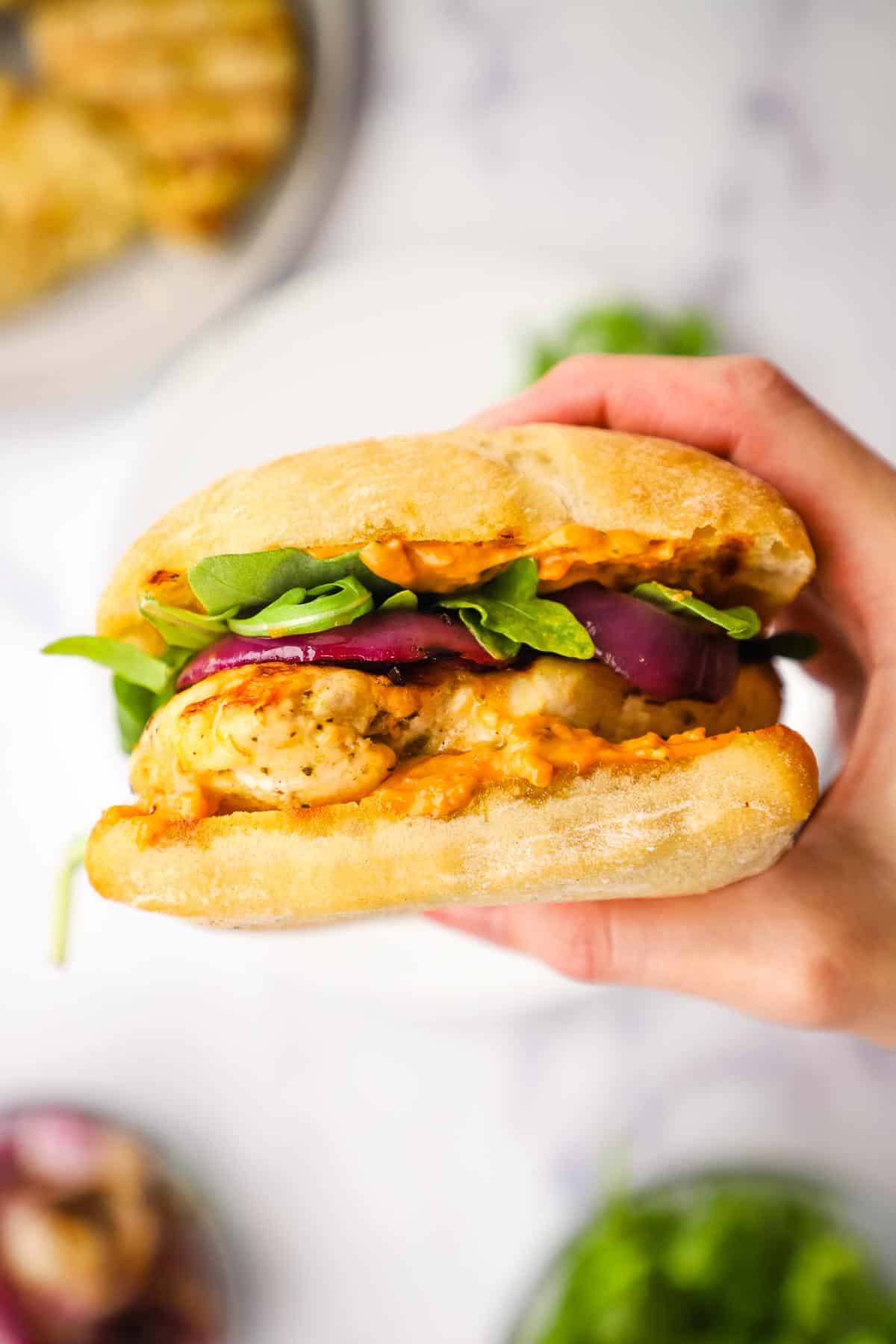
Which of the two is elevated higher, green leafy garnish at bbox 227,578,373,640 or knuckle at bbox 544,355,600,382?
knuckle at bbox 544,355,600,382

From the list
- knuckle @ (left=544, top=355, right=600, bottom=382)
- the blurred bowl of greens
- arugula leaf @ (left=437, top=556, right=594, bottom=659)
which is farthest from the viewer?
the blurred bowl of greens

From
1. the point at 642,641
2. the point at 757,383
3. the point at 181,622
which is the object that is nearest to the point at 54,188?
the point at 181,622

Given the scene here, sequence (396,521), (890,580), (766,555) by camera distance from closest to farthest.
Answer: (396,521) < (766,555) < (890,580)

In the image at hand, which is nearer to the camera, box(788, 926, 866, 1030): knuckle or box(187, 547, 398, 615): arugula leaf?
box(187, 547, 398, 615): arugula leaf

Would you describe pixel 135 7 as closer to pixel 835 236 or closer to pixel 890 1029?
pixel 835 236

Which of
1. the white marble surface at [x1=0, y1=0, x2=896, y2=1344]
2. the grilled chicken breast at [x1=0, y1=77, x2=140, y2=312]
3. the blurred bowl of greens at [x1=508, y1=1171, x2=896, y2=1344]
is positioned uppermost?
the grilled chicken breast at [x1=0, y1=77, x2=140, y2=312]

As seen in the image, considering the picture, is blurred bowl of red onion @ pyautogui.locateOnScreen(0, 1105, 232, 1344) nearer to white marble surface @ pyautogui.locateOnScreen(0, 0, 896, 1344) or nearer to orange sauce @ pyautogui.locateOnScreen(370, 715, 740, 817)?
white marble surface @ pyautogui.locateOnScreen(0, 0, 896, 1344)

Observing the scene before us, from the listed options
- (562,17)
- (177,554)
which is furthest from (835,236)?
(177,554)

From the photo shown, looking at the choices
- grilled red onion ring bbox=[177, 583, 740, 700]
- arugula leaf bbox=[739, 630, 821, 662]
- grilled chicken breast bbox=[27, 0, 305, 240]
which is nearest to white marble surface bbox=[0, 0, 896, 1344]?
grilled chicken breast bbox=[27, 0, 305, 240]

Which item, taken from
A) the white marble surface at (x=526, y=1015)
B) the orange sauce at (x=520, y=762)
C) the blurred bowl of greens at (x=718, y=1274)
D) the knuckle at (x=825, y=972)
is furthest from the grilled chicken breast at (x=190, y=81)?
the blurred bowl of greens at (x=718, y=1274)
